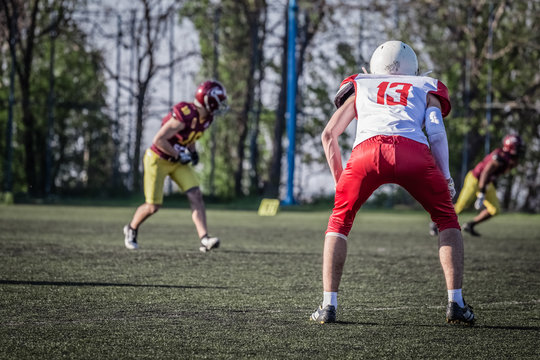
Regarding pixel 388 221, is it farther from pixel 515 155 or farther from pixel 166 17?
pixel 166 17

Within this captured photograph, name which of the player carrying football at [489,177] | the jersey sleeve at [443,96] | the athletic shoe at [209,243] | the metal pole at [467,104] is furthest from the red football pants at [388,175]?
the metal pole at [467,104]

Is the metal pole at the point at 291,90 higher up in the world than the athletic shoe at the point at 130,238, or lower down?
higher up

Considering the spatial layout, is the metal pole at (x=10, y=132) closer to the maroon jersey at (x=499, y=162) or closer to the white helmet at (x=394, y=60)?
the maroon jersey at (x=499, y=162)

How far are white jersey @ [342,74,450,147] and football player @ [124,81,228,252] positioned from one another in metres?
4.18

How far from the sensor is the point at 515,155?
12273 millimetres

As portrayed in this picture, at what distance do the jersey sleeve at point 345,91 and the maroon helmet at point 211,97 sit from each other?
4.00 meters

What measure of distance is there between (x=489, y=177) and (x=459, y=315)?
318 inches

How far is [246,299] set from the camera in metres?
5.50

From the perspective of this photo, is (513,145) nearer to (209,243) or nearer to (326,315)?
(209,243)

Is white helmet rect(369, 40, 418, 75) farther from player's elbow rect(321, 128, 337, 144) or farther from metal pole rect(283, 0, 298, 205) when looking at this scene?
metal pole rect(283, 0, 298, 205)

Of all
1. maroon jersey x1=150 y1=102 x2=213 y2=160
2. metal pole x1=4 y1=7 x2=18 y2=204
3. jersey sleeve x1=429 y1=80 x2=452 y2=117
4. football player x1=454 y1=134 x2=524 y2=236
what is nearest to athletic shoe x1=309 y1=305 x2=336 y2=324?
jersey sleeve x1=429 y1=80 x2=452 y2=117

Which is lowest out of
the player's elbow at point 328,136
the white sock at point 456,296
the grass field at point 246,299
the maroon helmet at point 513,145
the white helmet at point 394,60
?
the grass field at point 246,299

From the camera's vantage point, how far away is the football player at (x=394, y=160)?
15.3 ft

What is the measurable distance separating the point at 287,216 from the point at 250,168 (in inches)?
211
